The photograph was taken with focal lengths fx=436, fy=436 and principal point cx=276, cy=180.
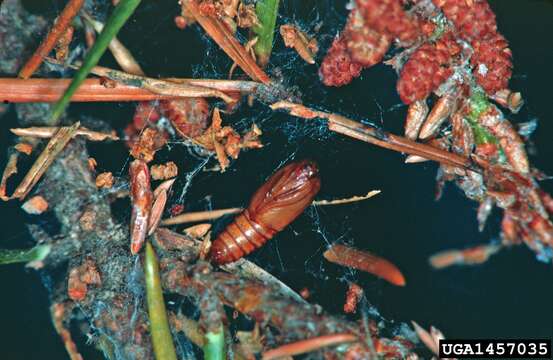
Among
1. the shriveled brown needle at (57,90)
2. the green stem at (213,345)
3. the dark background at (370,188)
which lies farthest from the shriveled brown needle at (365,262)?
the shriveled brown needle at (57,90)

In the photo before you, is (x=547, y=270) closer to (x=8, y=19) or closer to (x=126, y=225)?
(x=126, y=225)

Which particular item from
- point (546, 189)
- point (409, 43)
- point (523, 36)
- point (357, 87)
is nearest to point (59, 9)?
point (357, 87)

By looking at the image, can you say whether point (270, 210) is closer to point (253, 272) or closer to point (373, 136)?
point (253, 272)

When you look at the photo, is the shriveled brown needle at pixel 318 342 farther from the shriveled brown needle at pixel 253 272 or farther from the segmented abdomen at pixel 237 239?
the segmented abdomen at pixel 237 239

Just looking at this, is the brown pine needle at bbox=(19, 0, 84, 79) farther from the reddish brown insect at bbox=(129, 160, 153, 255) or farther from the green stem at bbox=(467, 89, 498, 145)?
the green stem at bbox=(467, 89, 498, 145)

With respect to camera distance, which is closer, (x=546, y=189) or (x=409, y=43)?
(x=409, y=43)
